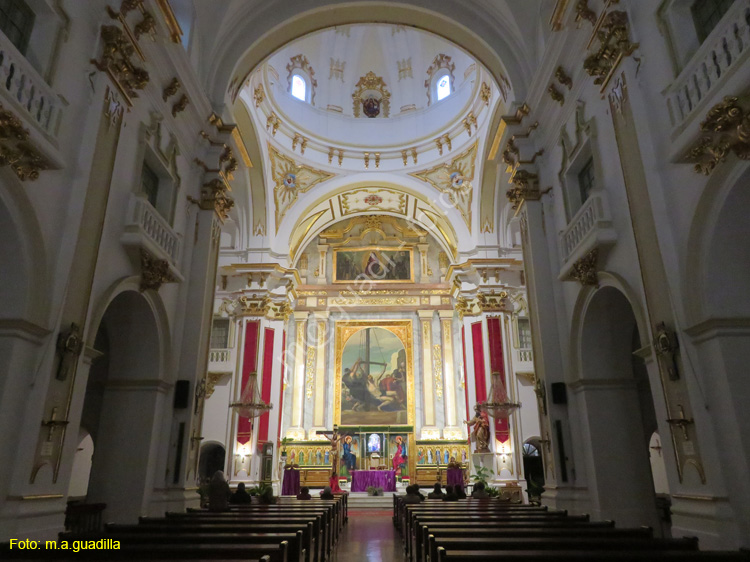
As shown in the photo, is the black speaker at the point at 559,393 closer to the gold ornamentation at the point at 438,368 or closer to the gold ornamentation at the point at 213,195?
the gold ornamentation at the point at 213,195

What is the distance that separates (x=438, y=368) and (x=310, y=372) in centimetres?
483

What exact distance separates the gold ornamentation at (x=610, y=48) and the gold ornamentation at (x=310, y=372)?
15.5 meters

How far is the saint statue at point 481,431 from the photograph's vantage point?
15.3m

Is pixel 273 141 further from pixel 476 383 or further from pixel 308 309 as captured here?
pixel 476 383

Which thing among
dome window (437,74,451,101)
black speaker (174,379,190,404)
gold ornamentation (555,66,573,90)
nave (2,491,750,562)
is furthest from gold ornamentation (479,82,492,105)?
nave (2,491,750,562)

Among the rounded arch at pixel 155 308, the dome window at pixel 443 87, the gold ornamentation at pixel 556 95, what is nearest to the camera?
the rounded arch at pixel 155 308

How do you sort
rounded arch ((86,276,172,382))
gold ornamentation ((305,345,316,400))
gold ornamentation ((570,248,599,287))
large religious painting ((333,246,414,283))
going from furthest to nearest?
1. large religious painting ((333,246,414,283))
2. gold ornamentation ((305,345,316,400))
3. gold ornamentation ((570,248,599,287))
4. rounded arch ((86,276,172,382))

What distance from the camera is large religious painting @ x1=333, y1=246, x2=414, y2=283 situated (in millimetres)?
21891

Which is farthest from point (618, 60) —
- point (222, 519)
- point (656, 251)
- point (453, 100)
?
point (453, 100)

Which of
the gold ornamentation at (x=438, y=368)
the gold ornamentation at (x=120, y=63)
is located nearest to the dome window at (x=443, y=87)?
the gold ornamentation at (x=438, y=368)

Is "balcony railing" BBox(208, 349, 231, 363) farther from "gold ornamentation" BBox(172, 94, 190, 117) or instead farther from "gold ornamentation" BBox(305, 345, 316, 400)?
"gold ornamentation" BBox(172, 94, 190, 117)

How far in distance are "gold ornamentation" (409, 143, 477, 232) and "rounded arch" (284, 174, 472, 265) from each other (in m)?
0.39

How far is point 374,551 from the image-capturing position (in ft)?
25.7

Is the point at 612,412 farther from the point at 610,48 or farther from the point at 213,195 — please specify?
the point at 213,195
